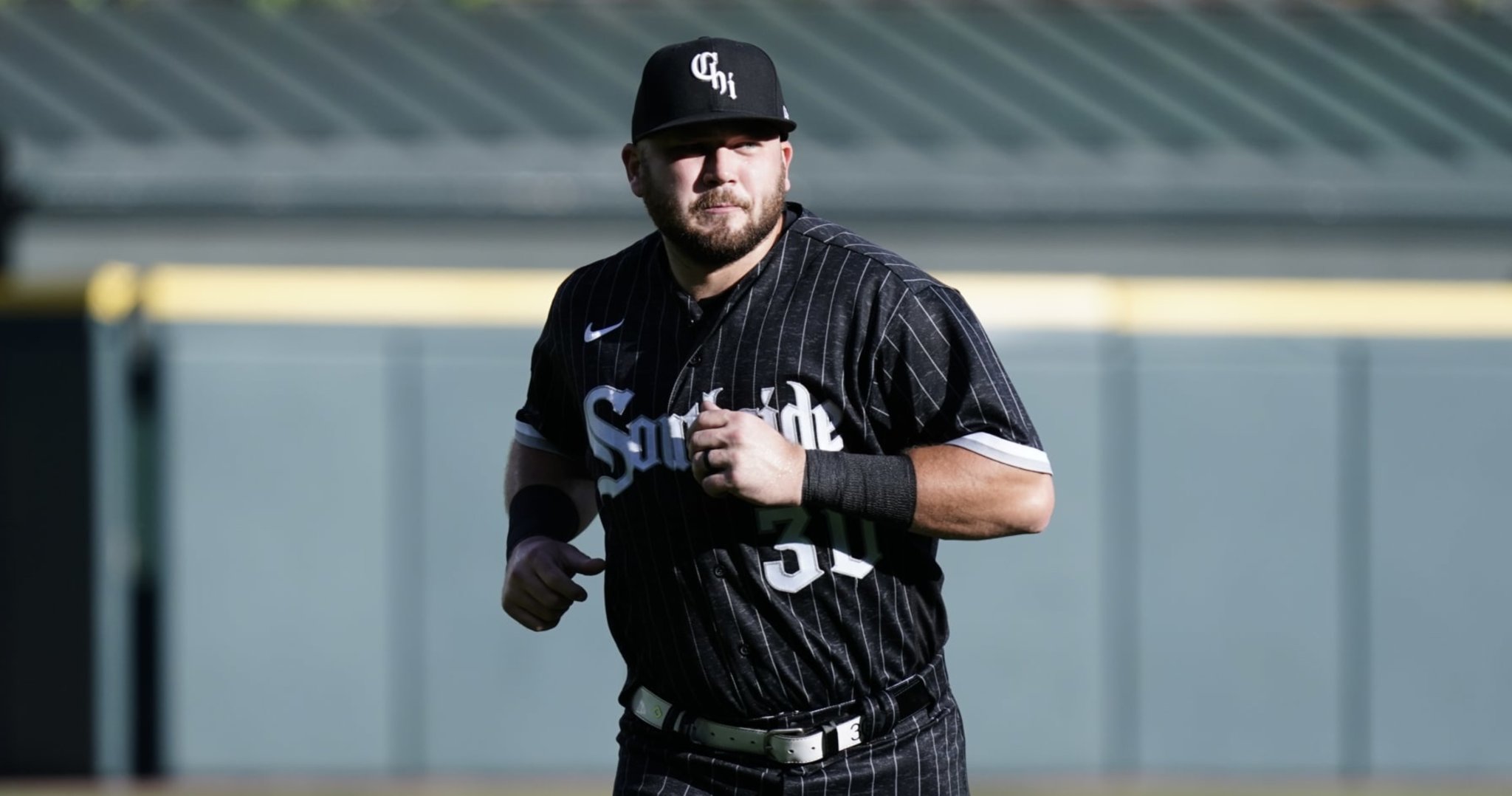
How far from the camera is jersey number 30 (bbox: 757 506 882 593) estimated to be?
107 inches

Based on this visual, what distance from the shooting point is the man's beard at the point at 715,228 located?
270 centimetres

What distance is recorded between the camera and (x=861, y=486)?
260cm

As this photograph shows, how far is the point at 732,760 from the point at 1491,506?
18.8 ft

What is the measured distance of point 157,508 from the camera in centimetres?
752

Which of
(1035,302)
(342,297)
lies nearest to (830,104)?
(1035,302)

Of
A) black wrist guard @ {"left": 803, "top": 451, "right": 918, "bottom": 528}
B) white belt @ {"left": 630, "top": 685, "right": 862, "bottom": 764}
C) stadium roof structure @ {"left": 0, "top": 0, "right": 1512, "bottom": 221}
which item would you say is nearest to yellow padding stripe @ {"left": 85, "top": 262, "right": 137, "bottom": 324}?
stadium roof structure @ {"left": 0, "top": 0, "right": 1512, "bottom": 221}

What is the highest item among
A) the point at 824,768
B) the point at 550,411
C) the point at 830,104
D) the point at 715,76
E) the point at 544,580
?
the point at 830,104

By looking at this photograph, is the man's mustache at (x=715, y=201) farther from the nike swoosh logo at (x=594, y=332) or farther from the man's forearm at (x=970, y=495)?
the man's forearm at (x=970, y=495)

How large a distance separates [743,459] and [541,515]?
→ 2.26 ft

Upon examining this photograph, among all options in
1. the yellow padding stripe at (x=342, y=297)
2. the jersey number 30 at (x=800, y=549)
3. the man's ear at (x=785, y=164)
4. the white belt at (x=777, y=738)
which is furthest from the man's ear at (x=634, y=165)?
the yellow padding stripe at (x=342, y=297)

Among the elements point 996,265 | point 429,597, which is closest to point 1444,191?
point 996,265

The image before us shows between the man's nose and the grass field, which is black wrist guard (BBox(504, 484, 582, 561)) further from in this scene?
the grass field

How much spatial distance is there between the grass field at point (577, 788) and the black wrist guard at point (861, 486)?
486 centimetres

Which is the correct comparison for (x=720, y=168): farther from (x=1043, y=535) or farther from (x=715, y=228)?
(x=1043, y=535)
